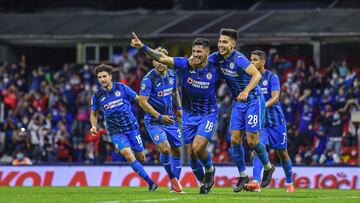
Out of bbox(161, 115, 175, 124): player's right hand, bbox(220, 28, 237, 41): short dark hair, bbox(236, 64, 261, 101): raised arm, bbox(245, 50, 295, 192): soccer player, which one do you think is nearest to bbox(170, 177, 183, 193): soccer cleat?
bbox(161, 115, 175, 124): player's right hand

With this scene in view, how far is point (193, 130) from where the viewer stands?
19391 mm

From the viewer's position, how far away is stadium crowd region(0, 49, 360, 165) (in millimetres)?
30953

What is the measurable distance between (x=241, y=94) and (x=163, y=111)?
3443 mm

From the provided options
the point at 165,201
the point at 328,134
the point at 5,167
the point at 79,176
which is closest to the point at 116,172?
the point at 79,176

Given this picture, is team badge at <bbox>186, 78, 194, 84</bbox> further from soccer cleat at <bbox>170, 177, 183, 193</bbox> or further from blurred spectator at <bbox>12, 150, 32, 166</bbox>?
blurred spectator at <bbox>12, 150, 32, 166</bbox>

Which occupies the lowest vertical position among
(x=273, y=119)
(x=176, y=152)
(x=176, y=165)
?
(x=176, y=165)

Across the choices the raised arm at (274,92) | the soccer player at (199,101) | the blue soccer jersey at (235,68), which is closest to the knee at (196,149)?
the soccer player at (199,101)

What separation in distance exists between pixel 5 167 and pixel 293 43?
10943mm

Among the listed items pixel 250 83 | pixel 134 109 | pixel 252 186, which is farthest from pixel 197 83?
pixel 134 109

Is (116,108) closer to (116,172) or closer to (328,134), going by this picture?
(116,172)

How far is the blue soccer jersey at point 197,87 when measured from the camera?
1900 centimetres

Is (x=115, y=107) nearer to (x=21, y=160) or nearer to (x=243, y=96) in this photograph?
(x=243, y=96)

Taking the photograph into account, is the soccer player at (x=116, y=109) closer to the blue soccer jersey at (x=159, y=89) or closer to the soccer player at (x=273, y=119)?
the blue soccer jersey at (x=159, y=89)

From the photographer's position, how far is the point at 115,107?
21984 millimetres
